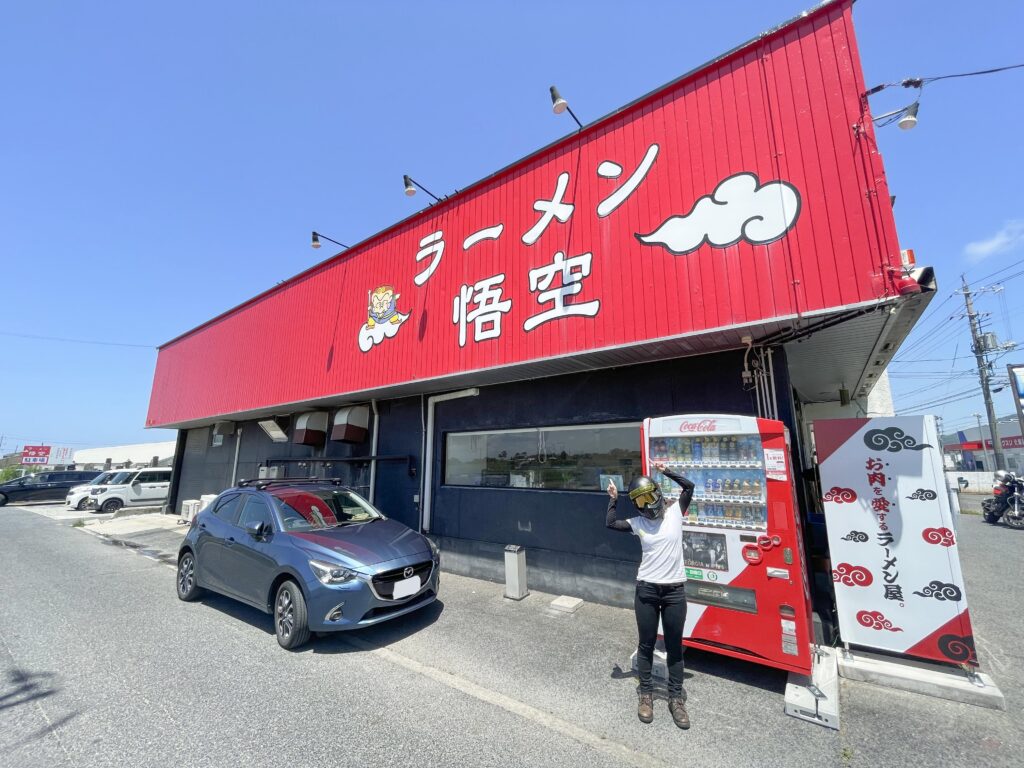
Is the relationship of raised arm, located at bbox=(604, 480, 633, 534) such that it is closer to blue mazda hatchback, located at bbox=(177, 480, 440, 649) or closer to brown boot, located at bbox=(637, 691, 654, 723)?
brown boot, located at bbox=(637, 691, 654, 723)

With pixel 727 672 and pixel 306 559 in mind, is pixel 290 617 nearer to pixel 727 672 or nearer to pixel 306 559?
pixel 306 559

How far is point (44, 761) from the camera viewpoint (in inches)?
111

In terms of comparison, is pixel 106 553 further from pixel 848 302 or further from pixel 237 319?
pixel 848 302

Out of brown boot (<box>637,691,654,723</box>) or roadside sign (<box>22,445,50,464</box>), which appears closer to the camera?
brown boot (<box>637,691,654,723</box>)

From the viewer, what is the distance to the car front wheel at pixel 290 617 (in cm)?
454

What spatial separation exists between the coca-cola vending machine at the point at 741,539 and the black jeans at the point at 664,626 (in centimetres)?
84

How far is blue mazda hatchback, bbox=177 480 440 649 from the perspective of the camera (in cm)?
455

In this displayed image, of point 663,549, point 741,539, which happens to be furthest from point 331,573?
point 741,539

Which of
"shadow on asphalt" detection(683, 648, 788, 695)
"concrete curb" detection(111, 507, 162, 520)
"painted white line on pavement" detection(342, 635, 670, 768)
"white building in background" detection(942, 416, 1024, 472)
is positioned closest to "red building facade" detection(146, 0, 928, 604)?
"shadow on asphalt" detection(683, 648, 788, 695)

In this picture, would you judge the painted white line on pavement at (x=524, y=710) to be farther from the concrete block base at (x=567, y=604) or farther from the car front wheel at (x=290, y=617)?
the concrete block base at (x=567, y=604)

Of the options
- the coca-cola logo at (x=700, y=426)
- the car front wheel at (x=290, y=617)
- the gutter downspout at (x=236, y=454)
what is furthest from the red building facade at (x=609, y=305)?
the gutter downspout at (x=236, y=454)

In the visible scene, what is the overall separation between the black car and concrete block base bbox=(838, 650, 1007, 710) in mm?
32986

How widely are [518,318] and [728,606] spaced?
174 inches

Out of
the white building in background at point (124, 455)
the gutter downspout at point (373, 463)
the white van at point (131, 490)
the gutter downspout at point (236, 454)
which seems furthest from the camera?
the white building in background at point (124, 455)
